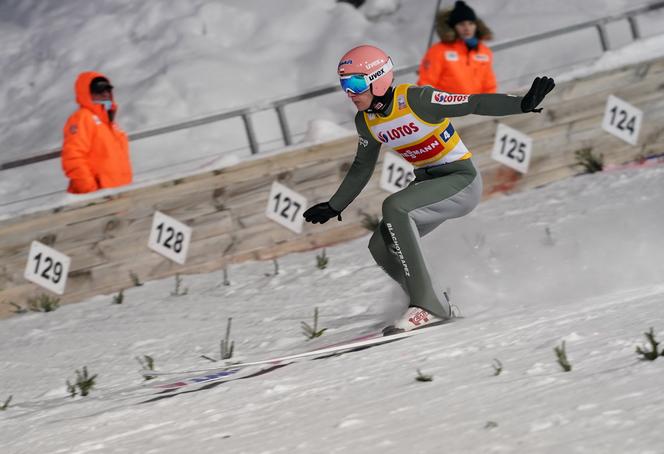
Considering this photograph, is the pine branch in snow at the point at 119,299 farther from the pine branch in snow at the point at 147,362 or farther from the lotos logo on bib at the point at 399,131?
→ the lotos logo on bib at the point at 399,131

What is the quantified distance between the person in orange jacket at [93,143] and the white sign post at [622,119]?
4.02 metres

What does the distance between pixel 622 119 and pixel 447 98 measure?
4.29m

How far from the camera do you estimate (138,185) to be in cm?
939

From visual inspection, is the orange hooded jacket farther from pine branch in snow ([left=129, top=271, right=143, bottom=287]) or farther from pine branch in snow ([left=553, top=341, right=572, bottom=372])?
pine branch in snow ([left=553, top=341, right=572, bottom=372])

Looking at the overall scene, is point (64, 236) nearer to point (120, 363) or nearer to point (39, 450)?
point (120, 363)

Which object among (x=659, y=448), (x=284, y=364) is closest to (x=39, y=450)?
(x=284, y=364)

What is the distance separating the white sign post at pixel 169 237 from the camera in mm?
9391

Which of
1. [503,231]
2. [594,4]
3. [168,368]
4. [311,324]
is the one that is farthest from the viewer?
[594,4]

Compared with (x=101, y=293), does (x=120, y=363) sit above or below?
below

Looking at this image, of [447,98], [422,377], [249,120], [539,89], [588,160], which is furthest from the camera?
[588,160]

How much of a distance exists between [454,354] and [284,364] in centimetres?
106

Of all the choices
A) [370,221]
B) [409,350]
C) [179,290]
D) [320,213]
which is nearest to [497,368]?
[409,350]

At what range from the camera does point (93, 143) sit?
938 cm

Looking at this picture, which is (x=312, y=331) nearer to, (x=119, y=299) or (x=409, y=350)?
(x=409, y=350)
